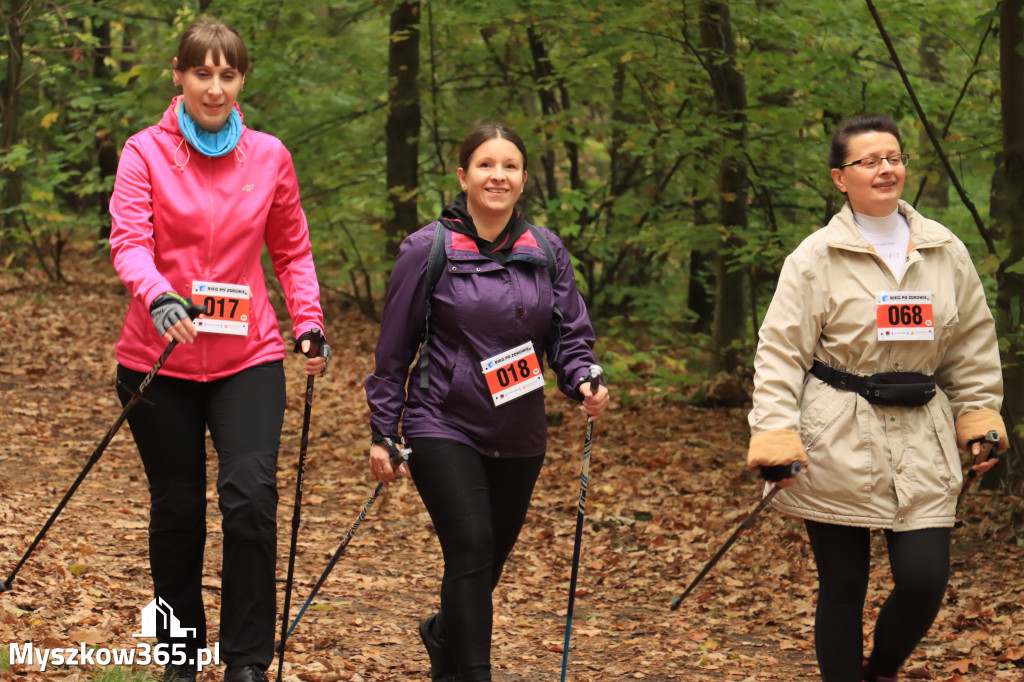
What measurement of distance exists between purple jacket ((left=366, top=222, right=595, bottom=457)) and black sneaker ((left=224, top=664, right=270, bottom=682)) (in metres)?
0.90

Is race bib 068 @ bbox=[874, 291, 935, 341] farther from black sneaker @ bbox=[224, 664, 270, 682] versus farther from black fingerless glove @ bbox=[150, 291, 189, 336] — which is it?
black sneaker @ bbox=[224, 664, 270, 682]

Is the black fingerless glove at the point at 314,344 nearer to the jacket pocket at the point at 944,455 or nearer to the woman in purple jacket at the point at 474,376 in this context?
the woman in purple jacket at the point at 474,376

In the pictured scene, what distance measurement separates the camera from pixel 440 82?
44.1ft

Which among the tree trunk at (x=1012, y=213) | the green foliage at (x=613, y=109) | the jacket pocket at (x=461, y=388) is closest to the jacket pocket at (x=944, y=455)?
the jacket pocket at (x=461, y=388)

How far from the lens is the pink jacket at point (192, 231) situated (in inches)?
140

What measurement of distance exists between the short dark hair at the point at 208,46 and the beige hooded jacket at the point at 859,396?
2035 mm

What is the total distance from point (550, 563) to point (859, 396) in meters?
4.09

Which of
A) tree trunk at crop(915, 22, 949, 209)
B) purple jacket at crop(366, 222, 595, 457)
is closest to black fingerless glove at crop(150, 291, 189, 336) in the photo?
purple jacket at crop(366, 222, 595, 457)

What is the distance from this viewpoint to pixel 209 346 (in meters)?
3.60

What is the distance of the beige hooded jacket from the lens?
11.3 ft

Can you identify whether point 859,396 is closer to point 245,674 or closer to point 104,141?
point 245,674

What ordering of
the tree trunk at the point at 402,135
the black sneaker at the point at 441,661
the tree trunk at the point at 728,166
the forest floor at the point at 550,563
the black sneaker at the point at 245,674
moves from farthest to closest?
1. the tree trunk at the point at 402,135
2. the tree trunk at the point at 728,166
3. the forest floor at the point at 550,563
4. the black sneaker at the point at 441,661
5. the black sneaker at the point at 245,674

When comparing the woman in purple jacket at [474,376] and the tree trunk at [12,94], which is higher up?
the tree trunk at [12,94]

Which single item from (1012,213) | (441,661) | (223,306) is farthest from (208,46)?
(1012,213)
